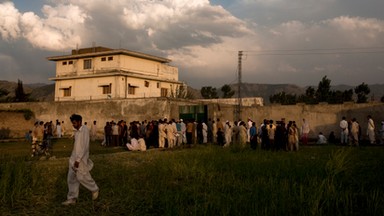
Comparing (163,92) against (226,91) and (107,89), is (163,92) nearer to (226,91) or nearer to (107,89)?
(107,89)

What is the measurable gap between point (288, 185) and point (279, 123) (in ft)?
34.2

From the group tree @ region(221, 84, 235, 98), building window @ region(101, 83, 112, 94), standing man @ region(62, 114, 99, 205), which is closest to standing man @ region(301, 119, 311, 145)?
standing man @ region(62, 114, 99, 205)

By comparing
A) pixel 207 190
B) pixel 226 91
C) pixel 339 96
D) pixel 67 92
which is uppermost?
pixel 226 91

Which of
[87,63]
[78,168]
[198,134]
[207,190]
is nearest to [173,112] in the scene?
[198,134]

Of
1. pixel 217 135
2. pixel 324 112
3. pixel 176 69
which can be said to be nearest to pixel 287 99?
pixel 176 69

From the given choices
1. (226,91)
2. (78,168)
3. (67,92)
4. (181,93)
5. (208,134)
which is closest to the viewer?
(78,168)

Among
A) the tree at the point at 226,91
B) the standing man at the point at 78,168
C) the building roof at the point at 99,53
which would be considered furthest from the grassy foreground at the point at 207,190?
the tree at the point at 226,91

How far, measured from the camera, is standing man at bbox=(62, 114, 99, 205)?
7145 millimetres

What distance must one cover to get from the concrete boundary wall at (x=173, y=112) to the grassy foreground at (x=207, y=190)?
15.0 meters

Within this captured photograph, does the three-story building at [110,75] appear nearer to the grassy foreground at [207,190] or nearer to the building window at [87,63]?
the building window at [87,63]

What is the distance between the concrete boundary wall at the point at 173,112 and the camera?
25188 millimetres

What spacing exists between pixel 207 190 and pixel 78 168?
8.10ft

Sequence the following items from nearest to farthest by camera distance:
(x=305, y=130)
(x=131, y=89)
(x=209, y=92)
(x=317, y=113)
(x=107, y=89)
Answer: (x=305, y=130) → (x=317, y=113) → (x=107, y=89) → (x=131, y=89) → (x=209, y=92)

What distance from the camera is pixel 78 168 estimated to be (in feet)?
23.6
